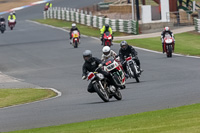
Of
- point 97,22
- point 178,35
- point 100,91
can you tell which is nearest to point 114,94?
point 100,91

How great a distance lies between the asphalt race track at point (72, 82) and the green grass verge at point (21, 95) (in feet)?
2.38

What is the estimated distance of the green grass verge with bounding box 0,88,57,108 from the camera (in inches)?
802

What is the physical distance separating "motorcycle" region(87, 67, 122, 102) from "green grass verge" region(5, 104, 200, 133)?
3249 mm

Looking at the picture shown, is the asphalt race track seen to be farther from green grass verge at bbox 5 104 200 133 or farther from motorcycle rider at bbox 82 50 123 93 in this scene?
green grass verge at bbox 5 104 200 133

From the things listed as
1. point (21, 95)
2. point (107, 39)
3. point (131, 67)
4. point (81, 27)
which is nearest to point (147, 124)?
point (131, 67)

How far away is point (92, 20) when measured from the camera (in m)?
56.6

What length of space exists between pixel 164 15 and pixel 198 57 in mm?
19834

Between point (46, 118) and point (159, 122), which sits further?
point (46, 118)

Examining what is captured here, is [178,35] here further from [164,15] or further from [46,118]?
[46,118]

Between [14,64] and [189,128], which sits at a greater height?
[189,128]

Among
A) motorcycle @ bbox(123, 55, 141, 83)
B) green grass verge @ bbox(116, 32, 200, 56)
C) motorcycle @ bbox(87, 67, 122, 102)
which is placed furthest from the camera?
green grass verge @ bbox(116, 32, 200, 56)

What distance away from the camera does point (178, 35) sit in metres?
44.6

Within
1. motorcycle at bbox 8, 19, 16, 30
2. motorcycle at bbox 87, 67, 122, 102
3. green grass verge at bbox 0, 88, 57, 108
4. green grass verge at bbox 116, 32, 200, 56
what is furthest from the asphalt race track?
motorcycle at bbox 8, 19, 16, 30

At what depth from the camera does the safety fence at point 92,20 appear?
48.7 m
